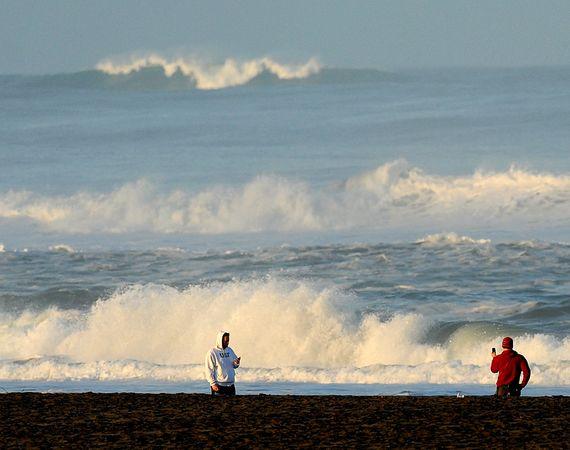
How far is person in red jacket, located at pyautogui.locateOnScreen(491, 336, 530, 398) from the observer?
14.5 meters

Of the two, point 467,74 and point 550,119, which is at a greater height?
point 467,74

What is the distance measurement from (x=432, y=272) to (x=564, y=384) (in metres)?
9.16

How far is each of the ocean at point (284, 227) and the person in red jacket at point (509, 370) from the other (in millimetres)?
1724

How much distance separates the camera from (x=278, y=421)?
1248cm

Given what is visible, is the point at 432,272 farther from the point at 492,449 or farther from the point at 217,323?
the point at 492,449

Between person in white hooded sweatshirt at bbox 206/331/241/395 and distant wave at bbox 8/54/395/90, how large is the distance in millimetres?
63259

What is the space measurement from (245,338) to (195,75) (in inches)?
2318

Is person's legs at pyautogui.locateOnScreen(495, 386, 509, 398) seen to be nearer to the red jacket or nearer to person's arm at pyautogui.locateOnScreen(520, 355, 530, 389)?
the red jacket

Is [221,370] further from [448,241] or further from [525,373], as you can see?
[448,241]

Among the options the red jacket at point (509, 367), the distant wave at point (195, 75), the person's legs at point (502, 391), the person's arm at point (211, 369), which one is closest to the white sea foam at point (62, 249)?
the person's arm at point (211, 369)

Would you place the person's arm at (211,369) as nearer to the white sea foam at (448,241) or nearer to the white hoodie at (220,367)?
the white hoodie at (220,367)

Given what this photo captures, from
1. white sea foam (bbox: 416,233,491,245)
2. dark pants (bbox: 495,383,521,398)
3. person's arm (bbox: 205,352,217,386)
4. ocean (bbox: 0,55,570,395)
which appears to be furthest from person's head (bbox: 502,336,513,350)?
white sea foam (bbox: 416,233,491,245)

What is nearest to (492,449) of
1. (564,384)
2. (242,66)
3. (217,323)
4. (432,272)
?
(564,384)

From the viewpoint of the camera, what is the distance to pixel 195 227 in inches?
1518
